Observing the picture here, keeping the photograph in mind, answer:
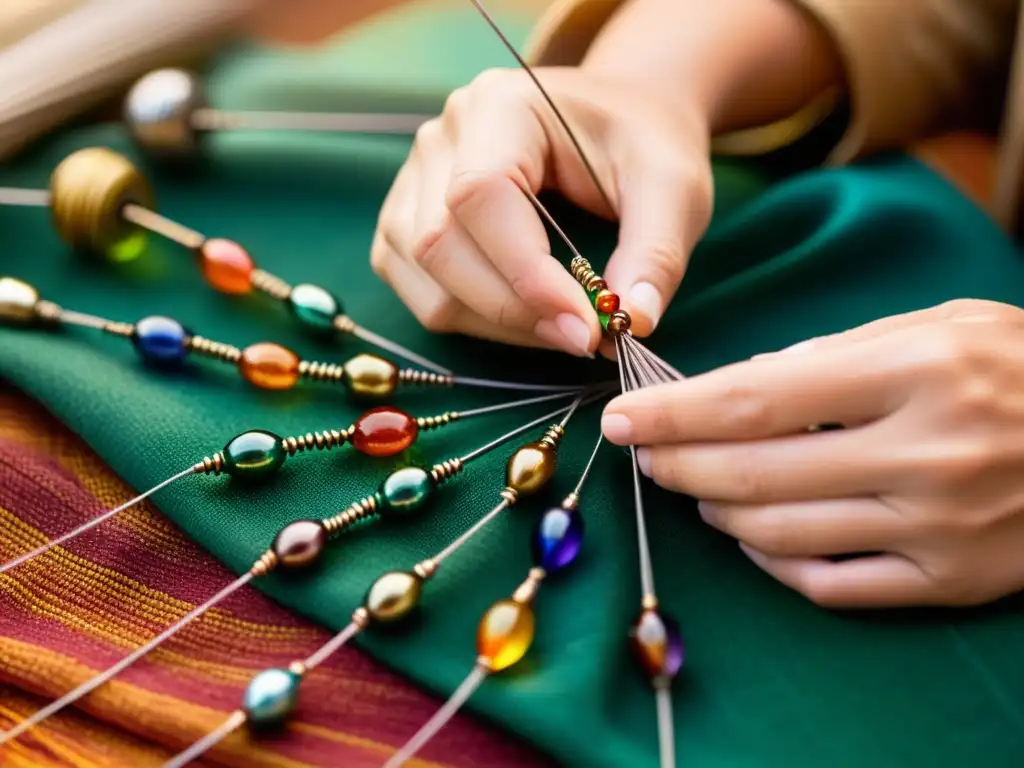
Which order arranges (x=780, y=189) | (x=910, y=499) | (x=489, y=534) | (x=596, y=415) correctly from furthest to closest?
(x=780, y=189)
(x=596, y=415)
(x=489, y=534)
(x=910, y=499)

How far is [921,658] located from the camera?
0.73 metres

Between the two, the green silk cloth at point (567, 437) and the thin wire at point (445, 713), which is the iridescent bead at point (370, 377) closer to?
the green silk cloth at point (567, 437)

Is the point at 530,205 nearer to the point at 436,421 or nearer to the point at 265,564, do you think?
the point at 436,421

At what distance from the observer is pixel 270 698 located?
0.69 meters

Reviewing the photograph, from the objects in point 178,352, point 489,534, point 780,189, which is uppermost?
point 780,189

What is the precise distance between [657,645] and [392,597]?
201 millimetres

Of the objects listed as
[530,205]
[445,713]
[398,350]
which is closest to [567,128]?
[530,205]

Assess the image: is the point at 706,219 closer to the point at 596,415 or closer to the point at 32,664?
the point at 596,415

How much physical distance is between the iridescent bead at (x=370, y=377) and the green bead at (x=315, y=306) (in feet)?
0.36

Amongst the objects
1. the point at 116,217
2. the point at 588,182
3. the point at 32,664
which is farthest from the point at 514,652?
the point at 116,217

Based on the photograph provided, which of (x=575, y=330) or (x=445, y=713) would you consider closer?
(x=445, y=713)

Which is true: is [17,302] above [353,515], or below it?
above

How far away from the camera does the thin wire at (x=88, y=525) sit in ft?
2.74

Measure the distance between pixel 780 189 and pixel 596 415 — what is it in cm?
38
